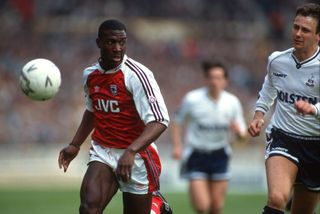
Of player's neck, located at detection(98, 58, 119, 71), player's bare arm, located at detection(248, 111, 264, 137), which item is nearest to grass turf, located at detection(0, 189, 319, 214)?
player's bare arm, located at detection(248, 111, 264, 137)

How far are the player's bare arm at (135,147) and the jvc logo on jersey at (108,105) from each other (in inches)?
17.9

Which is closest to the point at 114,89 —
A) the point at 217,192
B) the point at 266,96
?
the point at 266,96

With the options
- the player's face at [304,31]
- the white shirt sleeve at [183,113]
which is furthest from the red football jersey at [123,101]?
the white shirt sleeve at [183,113]

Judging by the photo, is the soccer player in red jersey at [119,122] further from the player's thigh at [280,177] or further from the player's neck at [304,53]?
the player's neck at [304,53]

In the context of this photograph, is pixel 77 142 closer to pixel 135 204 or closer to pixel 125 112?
pixel 125 112

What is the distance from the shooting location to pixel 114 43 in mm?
7031

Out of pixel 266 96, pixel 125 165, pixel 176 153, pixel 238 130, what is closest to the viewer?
pixel 125 165

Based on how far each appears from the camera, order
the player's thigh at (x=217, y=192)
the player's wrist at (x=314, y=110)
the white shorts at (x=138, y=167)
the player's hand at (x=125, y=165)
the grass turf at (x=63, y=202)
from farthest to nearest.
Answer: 1. the grass turf at (x=63, y=202)
2. the player's thigh at (x=217, y=192)
3. the white shorts at (x=138, y=167)
4. the player's wrist at (x=314, y=110)
5. the player's hand at (x=125, y=165)

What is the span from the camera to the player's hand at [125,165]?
657 centimetres

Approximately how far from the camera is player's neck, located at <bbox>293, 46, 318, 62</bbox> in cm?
741

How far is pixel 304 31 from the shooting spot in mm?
7305

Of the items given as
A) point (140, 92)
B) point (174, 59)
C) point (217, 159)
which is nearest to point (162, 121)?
point (140, 92)

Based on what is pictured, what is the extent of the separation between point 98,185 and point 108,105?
763 millimetres

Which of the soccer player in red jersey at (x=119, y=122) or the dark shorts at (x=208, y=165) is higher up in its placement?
the soccer player in red jersey at (x=119, y=122)
